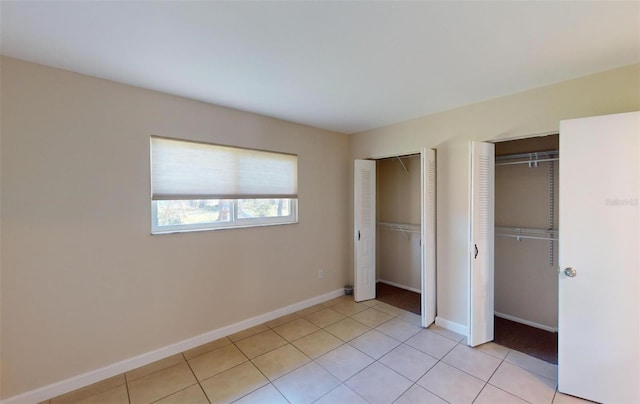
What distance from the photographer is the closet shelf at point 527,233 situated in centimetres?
277

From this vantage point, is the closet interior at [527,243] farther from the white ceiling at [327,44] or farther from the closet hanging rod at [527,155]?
the white ceiling at [327,44]

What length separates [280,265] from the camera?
3209mm

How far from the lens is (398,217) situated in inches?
167

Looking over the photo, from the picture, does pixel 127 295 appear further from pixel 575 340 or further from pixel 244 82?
pixel 575 340

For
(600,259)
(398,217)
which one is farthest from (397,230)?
(600,259)

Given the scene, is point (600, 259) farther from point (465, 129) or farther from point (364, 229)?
point (364, 229)

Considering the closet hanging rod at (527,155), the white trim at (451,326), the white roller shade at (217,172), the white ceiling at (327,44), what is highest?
the white ceiling at (327,44)

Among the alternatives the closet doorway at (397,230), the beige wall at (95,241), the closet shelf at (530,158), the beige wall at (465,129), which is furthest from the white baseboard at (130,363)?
the closet shelf at (530,158)

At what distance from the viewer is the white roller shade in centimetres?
238

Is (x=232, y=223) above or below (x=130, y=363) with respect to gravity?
above

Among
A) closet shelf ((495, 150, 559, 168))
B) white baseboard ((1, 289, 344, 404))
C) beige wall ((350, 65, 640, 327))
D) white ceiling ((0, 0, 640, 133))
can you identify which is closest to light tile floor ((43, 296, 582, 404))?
white baseboard ((1, 289, 344, 404))

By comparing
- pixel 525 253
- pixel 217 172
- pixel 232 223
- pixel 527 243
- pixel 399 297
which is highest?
pixel 217 172

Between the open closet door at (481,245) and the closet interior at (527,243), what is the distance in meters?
0.34

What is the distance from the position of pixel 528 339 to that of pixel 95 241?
4079 millimetres
